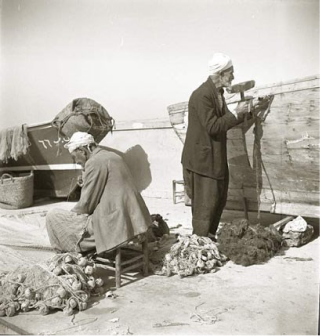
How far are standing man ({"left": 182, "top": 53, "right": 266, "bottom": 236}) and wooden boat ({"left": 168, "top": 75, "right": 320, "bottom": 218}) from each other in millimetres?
452

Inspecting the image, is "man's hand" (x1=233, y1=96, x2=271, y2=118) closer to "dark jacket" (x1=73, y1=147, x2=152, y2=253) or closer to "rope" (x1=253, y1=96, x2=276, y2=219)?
"rope" (x1=253, y1=96, x2=276, y2=219)

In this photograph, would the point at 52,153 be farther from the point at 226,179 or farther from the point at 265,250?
the point at 265,250

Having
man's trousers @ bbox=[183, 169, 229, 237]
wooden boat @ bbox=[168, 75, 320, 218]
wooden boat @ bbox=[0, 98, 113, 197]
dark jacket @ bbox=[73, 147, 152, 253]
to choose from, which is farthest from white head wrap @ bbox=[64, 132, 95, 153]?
wooden boat @ bbox=[0, 98, 113, 197]

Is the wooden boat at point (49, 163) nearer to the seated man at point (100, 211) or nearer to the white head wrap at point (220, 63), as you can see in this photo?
the white head wrap at point (220, 63)

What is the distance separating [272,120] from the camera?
17.3 feet

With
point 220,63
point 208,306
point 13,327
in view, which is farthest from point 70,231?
point 220,63

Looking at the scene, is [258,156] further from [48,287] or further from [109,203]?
[48,287]

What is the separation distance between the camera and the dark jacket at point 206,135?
193 inches

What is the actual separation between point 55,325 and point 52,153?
6.15 m

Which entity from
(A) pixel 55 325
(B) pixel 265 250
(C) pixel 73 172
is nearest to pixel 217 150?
(B) pixel 265 250

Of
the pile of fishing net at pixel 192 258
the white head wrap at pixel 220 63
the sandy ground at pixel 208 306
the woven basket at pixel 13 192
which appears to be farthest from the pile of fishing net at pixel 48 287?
the woven basket at pixel 13 192

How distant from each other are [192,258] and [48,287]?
5.03 feet

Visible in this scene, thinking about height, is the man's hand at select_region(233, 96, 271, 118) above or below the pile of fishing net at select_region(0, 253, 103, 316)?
above

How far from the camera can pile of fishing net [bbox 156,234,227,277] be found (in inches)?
178
